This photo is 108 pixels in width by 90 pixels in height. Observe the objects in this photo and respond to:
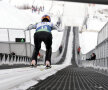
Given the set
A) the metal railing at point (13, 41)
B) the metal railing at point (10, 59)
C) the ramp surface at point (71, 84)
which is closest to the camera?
the ramp surface at point (71, 84)

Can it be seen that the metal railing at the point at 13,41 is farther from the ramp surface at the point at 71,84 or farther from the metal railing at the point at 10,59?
the ramp surface at the point at 71,84

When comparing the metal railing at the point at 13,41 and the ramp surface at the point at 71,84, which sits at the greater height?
the metal railing at the point at 13,41

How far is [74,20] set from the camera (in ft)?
316

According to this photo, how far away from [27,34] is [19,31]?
0.73m

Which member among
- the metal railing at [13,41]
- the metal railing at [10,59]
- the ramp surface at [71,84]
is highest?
the metal railing at [13,41]

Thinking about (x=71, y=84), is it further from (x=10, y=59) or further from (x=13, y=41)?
(x=13, y=41)

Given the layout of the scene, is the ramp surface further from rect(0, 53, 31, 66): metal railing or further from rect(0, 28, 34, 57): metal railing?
rect(0, 28, 34, 57): metal railing

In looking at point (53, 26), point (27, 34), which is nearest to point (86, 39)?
point (27, 34)

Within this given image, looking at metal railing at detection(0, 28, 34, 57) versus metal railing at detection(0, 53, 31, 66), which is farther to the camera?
metal railing at detection(0, 28, 34, 57)

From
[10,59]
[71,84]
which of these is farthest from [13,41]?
[71,84]

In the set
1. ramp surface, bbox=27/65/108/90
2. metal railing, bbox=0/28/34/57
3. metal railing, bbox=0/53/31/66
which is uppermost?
metal railing, bbox=0/28/34/57

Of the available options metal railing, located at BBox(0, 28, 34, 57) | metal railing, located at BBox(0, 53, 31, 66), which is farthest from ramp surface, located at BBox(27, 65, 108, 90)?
→ metal railing, located at BBox(0, 28, 34, 57)

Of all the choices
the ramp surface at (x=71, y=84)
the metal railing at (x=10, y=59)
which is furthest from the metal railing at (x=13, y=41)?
the ramp surface at (x=71, y=84)

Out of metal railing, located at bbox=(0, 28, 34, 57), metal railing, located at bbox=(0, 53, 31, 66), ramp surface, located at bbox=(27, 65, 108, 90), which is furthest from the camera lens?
metal railing, located at bbox=(0, 28, 34, 57)
